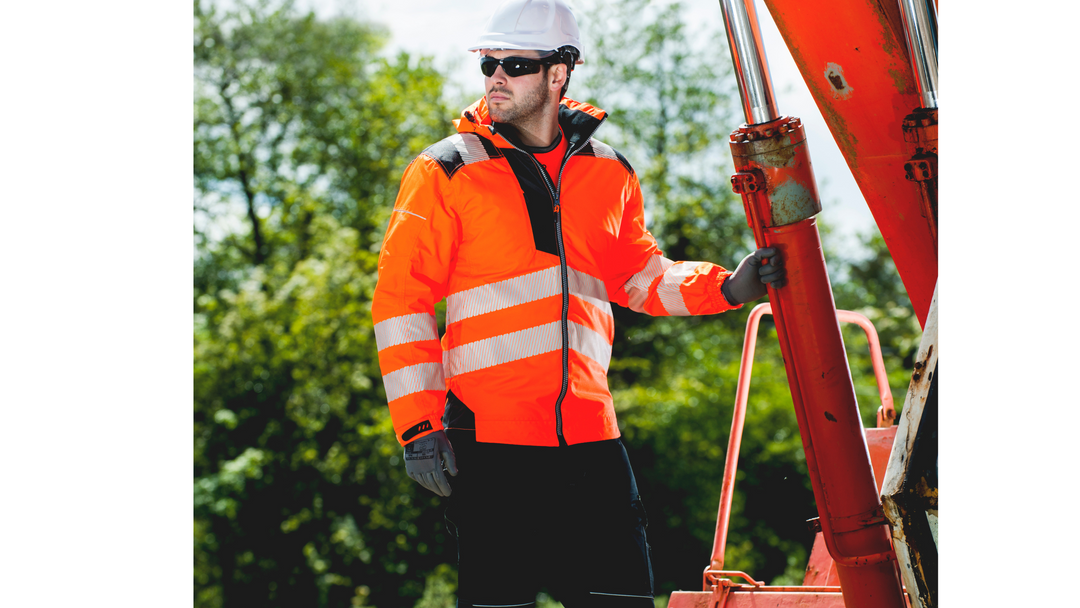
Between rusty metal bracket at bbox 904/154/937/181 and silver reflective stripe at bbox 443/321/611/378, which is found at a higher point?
rusty metal bracket at bbox 904/154/937/181

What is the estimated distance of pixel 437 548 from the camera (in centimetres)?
1332

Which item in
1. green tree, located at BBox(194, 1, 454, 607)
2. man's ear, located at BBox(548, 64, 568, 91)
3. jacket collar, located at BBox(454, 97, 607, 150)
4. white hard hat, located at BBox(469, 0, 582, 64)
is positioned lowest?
green tree, located at BBox(194, 1, 454, 607)

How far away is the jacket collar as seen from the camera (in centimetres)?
222

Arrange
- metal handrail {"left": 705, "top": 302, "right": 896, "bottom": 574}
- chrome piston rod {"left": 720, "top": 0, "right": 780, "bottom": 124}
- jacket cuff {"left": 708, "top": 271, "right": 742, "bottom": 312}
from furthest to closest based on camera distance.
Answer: metal handrail {"left": 705, "top": 302, "right": 896, "bottom": 574}, jacket cuff {"left": 708, "top": 271, "right": 742, "bottom": 312}, chrome piston rod {"left": 720, "top": 0, "right": 780, "bottom": 124}

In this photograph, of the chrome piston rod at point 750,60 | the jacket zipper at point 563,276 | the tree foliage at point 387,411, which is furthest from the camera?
the tree foliage at point 387,411

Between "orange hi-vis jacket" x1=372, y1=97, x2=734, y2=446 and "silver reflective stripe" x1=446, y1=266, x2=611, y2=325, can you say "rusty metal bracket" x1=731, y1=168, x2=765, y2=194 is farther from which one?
"silver reflective stripe" x1=446, y1=266, x2=611, y2=325

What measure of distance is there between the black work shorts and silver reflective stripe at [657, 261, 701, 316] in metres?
0.44

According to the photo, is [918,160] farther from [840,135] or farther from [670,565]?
[670,565]

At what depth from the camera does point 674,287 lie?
7.79ft

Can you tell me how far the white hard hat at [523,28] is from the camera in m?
2.31

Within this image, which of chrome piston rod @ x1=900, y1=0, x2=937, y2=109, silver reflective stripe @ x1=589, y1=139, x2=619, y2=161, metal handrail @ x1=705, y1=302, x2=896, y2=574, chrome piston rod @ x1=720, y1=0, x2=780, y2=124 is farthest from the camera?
metal handrail @ x1=705, y1=302, x2=896, y2=574

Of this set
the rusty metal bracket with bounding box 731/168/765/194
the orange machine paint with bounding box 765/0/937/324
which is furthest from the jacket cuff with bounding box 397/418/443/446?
the orange machine paint with bounding box 765/0/937/324

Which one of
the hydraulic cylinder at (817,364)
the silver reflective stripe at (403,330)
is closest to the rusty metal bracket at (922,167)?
the hydraulic cylinder at (817,364)

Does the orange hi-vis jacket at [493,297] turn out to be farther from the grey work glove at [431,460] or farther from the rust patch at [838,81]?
the rust patch at [838,81]
